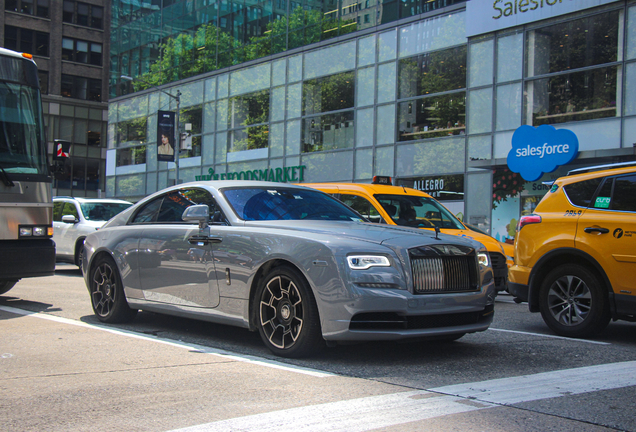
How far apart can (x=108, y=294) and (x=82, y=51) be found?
5578cm

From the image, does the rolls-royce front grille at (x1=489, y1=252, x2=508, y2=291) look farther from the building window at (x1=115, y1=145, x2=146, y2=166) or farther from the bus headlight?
the building window at (x1=115, y1=145, x2=146, y2=166)

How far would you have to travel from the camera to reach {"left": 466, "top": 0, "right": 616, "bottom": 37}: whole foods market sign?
19609 mm

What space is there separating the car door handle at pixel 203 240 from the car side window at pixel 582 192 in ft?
12.7

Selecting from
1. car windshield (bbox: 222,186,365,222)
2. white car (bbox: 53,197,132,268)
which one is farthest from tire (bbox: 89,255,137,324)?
white car (bbox: 53,197,132,268)

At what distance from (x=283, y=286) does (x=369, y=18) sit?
71.7 feet

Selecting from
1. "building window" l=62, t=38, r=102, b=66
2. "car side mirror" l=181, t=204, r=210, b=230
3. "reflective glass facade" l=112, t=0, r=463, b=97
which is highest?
"building window" l=62, t=38, r=102, b=66

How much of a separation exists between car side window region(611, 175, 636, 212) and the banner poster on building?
89.3 ft

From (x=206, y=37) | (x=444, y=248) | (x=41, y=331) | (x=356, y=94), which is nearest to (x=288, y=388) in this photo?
(x=444, y=248)

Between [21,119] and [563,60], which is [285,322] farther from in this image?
[563,60]

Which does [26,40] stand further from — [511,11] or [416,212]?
[416,212]

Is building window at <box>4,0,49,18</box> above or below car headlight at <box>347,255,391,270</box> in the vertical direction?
above

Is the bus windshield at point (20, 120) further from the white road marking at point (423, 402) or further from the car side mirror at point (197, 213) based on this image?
the white road marking at point (423, 402)

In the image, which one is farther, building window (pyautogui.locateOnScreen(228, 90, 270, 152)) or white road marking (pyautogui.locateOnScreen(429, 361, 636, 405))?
building window (pyautogui.locateOnScreen(228, 90, 270, 152))

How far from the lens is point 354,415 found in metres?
3.80
